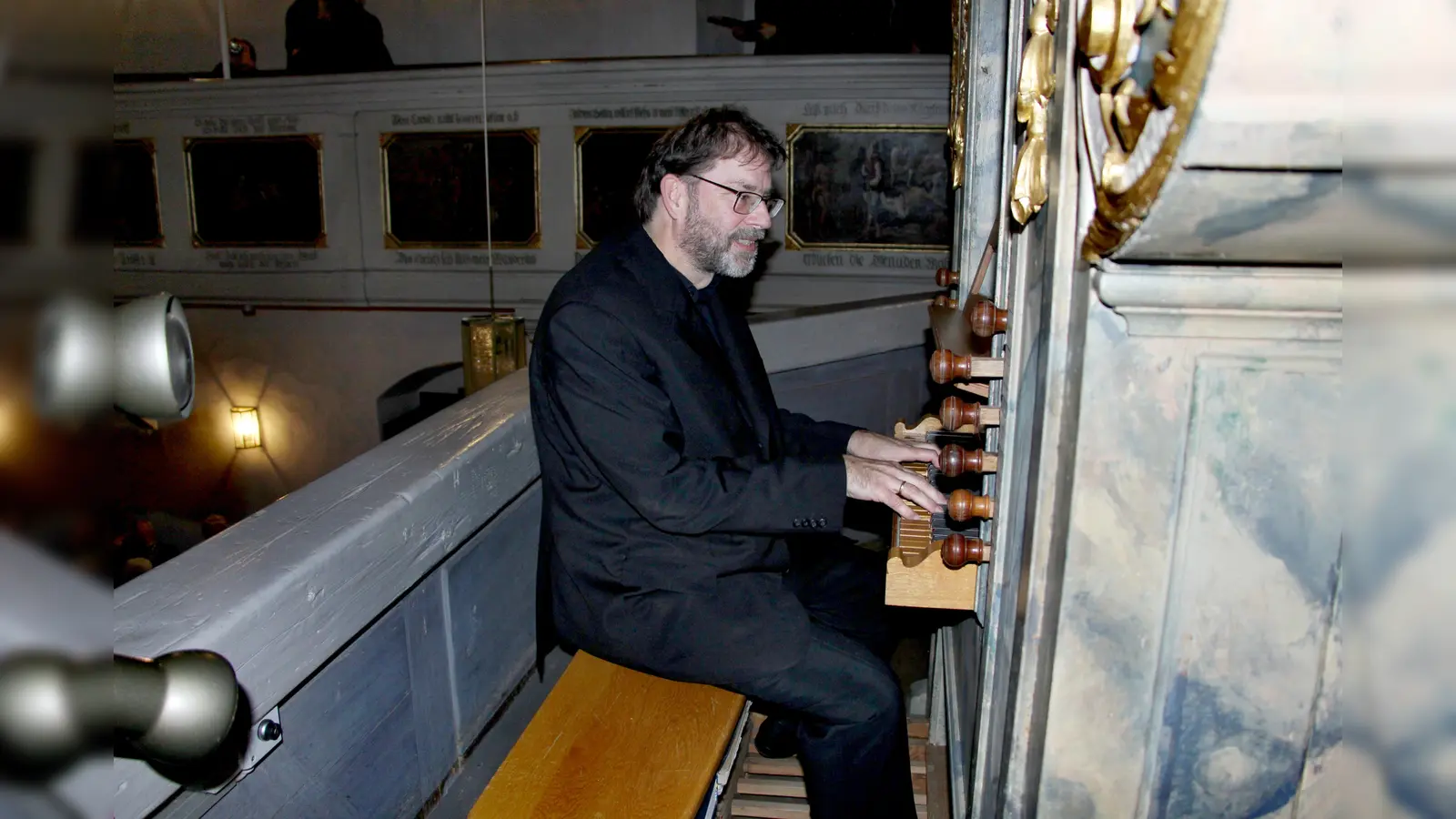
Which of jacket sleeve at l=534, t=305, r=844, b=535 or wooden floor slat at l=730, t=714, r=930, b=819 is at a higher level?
jacket sleeve at l=534, t=305, r=844, b=535

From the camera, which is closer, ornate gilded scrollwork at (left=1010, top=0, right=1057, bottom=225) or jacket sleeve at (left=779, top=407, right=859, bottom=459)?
ornate gilded scrollwork at (left=1010, top=0, right=1057, bottom=225)

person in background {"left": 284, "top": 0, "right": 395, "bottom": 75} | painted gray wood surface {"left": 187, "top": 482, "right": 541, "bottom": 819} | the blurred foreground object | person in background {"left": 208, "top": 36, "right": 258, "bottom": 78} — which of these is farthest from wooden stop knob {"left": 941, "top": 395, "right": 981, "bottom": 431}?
person in background {"left": 208, "top": 36, "right": 258, "bottom": 78}

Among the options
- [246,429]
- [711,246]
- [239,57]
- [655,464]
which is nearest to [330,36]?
[239,57]

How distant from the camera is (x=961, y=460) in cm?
164

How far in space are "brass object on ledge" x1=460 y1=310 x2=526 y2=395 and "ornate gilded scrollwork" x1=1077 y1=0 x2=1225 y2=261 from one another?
13.5 feet

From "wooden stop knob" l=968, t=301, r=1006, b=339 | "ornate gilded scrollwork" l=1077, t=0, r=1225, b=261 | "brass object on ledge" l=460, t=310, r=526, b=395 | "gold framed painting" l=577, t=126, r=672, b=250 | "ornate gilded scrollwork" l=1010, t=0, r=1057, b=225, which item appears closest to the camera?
"ornate gilded scrollwork" l=1077, t=0, r=1225, b=261

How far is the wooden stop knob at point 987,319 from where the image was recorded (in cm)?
153

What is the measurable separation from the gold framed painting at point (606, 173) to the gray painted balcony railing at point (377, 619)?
544 cm

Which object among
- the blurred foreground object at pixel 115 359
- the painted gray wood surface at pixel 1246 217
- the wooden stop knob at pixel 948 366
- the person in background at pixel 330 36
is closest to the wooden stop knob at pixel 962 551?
the wooden stop knob at pixel 948 366

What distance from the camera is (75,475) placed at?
0.29 metres

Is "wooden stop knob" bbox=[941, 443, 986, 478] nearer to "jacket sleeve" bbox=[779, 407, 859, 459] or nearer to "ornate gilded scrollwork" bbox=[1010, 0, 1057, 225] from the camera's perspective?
"ornate gilded scrollwork" bbox=[1010, 0, 1057, 225]

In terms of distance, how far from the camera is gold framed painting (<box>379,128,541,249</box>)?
328 inches

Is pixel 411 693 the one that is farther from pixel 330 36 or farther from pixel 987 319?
pixel 330 36

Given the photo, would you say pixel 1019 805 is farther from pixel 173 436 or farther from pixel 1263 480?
pixel 173 436
